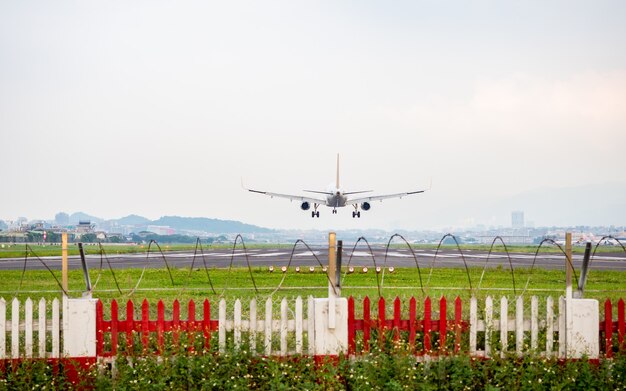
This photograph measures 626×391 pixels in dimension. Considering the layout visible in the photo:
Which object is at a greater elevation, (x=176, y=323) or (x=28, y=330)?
(x=176, y=323)

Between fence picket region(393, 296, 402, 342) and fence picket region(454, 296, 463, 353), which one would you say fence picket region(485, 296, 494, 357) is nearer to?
fence picket region(454, 296, 463, 353)

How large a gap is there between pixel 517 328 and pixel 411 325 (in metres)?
1.64

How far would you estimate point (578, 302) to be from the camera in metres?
10.3

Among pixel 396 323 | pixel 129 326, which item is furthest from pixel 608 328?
pixel 129 326

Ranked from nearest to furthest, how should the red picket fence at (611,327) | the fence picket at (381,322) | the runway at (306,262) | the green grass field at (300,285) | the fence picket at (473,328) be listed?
1. the fence picket at (381,322)
2. the fence picket at (473,328)
3. the red picket fence at (611,327)
4. the green grass field at (300,285)
5. the runway at (306,262)

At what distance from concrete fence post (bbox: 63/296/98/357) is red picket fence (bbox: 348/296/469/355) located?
3.91m

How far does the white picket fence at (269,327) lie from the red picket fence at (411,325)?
0.64m

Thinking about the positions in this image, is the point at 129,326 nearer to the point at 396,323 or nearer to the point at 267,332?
the point at 267,332

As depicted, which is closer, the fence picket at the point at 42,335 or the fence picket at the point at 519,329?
the fence picket at the point at 42,335

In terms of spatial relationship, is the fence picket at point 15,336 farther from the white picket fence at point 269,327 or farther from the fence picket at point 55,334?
the white picket fence at point 269,327

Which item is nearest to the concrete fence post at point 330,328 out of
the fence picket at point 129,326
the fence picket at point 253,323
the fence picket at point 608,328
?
the fence picket at point 253,323

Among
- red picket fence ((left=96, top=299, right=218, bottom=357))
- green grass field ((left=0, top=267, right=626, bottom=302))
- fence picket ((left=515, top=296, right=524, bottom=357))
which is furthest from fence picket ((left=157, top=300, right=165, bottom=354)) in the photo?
green grass field ((left=0, top=267, right=626, bottom=302))

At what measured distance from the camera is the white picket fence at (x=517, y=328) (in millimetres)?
10031

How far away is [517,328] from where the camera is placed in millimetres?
10102
